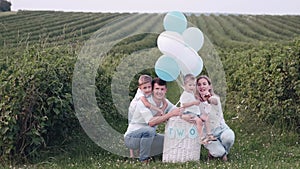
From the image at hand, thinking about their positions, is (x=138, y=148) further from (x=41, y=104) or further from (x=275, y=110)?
(x=275, y=110)

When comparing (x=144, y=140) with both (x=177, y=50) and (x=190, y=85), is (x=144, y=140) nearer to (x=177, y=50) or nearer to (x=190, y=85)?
(x=190, y=85)

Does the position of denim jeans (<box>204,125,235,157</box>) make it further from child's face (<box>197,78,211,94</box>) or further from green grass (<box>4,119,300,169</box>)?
child's face (<box>197,78,211,94</box>)

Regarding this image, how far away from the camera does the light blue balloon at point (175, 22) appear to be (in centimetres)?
644

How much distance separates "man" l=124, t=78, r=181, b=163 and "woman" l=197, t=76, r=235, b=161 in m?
0.39

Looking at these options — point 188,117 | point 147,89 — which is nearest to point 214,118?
point 188,117

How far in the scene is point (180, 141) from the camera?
20.6ft

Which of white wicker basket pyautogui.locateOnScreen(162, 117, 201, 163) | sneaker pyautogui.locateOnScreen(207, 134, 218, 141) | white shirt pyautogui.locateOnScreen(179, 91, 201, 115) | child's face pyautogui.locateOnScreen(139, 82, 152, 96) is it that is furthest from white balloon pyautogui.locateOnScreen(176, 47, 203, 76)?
sneaker pyautogui.locateOnScreen(207, 134, 218, 141)

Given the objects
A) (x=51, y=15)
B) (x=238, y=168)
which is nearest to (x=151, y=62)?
(x=238, y=168)

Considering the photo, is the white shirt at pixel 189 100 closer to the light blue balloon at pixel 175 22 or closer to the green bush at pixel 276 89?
the light blue balloon at pixel 175 22

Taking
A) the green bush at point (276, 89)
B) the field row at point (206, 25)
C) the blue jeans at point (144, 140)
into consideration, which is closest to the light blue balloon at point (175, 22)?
the blue jeans at point (144, 140)

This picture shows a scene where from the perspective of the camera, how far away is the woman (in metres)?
6.34

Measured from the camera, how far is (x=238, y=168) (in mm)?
5914

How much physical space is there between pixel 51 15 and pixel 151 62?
108 feet

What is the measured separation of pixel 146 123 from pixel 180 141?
0.46 metres
